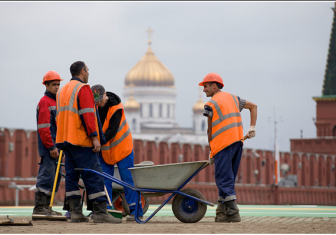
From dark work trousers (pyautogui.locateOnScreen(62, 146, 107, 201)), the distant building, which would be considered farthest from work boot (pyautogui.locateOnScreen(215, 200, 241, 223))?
the distant building

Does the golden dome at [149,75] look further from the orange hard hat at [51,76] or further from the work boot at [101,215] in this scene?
the work boot at [101,215]

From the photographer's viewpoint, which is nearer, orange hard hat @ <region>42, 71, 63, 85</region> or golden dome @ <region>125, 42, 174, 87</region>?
orange hard hat @ <region>42, 71, 63, 85</region>

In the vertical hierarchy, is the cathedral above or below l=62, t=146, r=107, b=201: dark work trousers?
above

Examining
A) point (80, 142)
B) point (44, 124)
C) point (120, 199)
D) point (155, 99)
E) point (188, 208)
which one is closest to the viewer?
point (80, 142)

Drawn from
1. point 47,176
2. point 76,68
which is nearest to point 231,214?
point 47,176

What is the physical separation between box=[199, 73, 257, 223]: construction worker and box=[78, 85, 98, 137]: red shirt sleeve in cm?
116

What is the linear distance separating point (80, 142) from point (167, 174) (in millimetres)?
924

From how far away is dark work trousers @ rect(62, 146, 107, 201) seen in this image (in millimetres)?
7430

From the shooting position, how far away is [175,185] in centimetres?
748

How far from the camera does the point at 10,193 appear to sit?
67.7 ft

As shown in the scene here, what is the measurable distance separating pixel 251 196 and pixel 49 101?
31.4 m

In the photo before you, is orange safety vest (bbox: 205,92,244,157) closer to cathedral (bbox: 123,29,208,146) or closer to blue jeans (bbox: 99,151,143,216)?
blue jeans (bbox: 99,151,143,216)

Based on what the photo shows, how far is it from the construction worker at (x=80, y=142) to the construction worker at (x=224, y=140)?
111 cm

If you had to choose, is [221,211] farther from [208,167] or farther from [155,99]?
[155,99]
